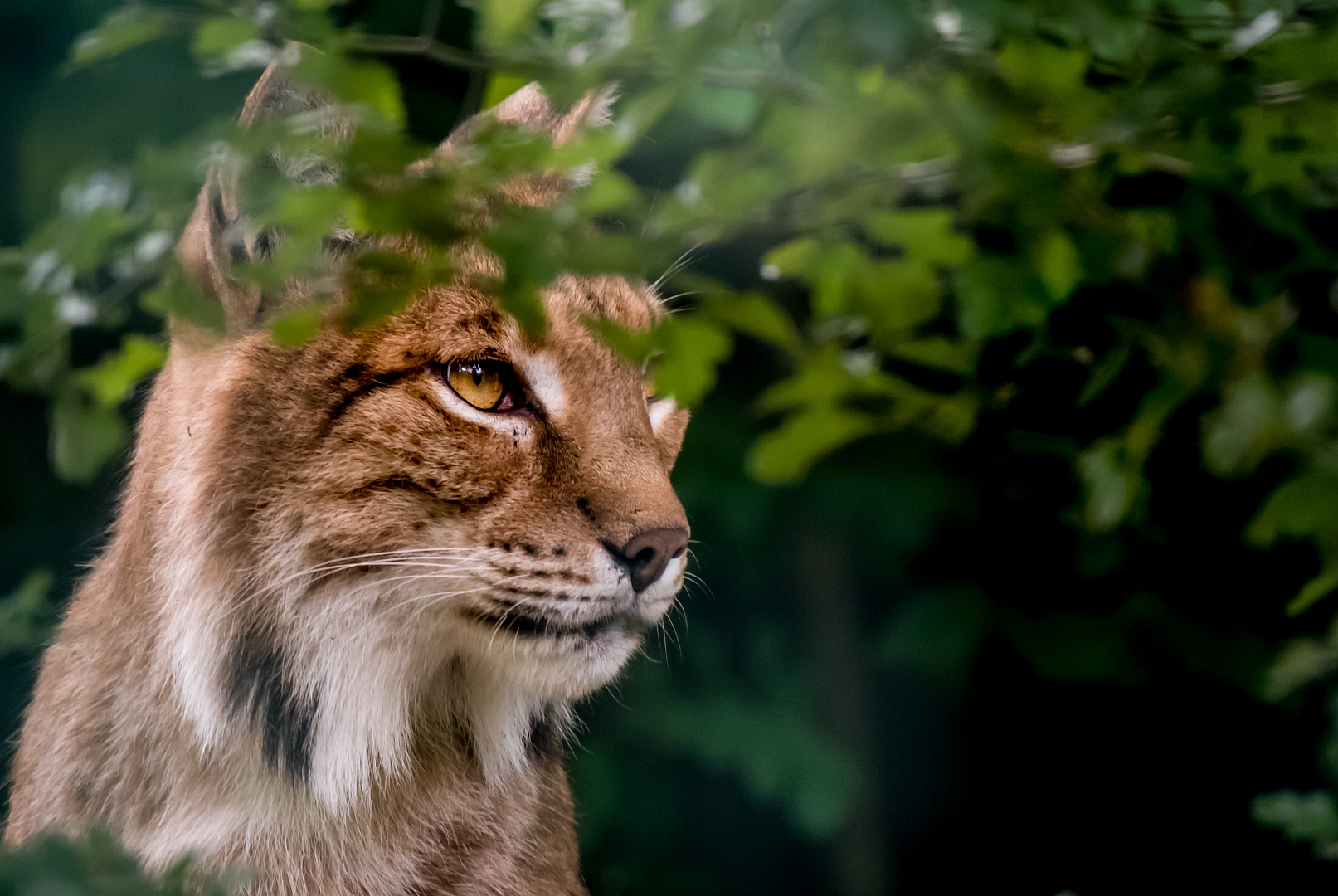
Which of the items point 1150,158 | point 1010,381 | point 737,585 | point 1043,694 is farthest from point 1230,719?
point 1150,158

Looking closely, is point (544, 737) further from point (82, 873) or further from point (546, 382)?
point (82, 873)

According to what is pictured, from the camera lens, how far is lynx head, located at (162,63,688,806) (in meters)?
1.18

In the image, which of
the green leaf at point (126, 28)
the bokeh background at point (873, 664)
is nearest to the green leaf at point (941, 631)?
the bokeh background at point (873, 664)

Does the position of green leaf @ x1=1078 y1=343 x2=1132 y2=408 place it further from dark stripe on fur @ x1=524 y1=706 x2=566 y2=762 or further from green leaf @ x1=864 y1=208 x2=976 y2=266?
dark stripe on fur @ x1=524 y1=706 x2=566 y2=762

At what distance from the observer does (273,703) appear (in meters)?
1.25

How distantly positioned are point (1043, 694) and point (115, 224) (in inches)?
68.2

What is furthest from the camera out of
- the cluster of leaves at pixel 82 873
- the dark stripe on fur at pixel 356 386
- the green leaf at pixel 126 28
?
the dark stripe on fur at pixel 356 386

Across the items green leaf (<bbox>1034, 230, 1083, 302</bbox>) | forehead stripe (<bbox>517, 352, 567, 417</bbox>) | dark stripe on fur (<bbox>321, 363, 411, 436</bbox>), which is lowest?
forehead stripe (<bbox>517, 352, 567, 417</bbox>)

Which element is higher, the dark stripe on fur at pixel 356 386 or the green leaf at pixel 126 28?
the green leaf at pixel 126 28

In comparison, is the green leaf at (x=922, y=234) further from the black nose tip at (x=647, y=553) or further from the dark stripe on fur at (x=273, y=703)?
the dark stripe on fur at (x=273, y=703)

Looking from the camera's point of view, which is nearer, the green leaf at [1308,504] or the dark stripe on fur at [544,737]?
the green leaf at [1308,504]

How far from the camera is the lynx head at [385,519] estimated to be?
1178mm

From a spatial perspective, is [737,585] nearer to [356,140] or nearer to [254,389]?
[254,389]

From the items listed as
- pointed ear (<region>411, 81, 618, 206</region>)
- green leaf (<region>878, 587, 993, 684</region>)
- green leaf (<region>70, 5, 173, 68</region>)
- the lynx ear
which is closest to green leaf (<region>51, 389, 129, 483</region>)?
the lynx ear
